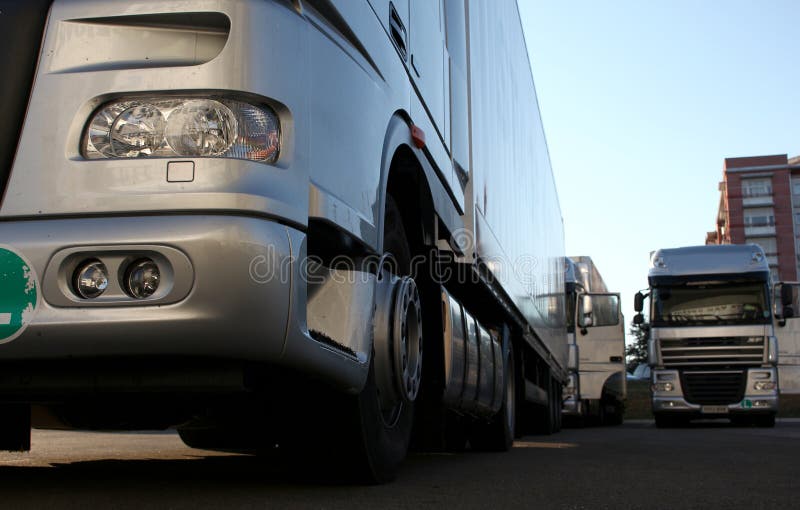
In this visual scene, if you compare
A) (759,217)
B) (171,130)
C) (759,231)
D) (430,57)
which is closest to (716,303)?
(430,57)

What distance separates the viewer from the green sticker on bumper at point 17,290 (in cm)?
266

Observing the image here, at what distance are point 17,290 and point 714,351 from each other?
16711 mm

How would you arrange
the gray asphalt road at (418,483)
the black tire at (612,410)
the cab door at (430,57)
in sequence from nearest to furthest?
1. the gray asphalt road at (418,483)
2. the cab door at (430,57)
3. the black tire at (612,410)

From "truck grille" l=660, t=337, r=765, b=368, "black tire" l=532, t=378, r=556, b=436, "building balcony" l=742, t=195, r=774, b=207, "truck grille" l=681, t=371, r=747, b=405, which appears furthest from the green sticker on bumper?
"building balcony" l=742, t=195, r=774, b=207

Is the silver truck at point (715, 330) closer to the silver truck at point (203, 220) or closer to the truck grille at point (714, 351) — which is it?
the truck grille at point (714, 351)

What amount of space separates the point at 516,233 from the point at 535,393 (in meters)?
3.38

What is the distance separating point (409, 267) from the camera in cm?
465

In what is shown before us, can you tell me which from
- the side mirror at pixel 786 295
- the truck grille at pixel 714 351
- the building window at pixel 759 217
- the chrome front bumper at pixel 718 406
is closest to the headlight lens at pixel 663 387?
the chrome front bumper at pixel 718 406

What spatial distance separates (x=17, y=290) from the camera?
2.66 meters

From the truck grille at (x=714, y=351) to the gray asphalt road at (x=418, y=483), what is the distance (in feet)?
38.3

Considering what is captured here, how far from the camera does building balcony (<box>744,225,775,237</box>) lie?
347 feet

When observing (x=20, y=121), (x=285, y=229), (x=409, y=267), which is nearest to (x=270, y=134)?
(x=285, y=229)

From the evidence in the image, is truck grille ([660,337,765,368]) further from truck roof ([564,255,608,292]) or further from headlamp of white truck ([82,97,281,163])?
headlamp of white truck ([82,97,281,163])

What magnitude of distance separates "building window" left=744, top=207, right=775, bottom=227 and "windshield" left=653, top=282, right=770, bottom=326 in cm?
9408
